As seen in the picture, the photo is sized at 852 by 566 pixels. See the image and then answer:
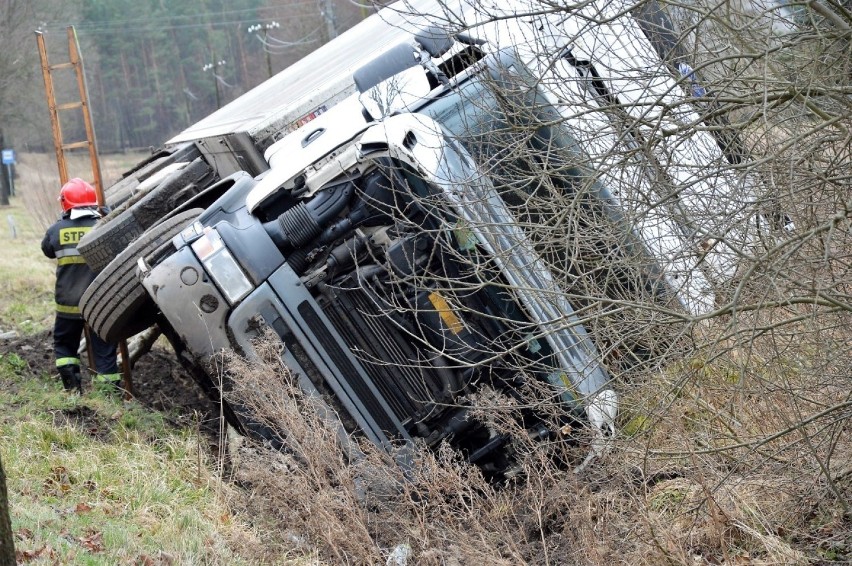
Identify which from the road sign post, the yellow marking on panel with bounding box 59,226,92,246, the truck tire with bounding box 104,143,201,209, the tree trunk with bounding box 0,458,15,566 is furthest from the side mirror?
the road sign post

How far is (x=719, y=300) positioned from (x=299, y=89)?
494cm

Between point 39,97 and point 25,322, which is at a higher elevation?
point 39,97

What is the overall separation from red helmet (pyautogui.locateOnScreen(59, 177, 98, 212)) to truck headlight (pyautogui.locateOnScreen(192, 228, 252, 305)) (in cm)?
309

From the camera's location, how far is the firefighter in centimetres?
793

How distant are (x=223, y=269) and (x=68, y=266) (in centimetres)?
301

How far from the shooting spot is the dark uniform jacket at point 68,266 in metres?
7.99

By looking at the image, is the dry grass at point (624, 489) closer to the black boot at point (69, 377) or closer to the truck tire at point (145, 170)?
the black boot at point (69, 377)

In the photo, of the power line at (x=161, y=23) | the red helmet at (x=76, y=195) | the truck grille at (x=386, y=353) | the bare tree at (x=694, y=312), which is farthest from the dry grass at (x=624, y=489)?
the power line at (x=161, y=23)

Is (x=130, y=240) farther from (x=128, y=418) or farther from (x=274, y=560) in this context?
(x=274, y=560)

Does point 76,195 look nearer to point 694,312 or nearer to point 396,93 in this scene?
point 396,93

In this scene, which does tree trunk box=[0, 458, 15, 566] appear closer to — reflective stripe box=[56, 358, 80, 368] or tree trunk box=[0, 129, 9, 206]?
reflective stripe box=[56, 358, 80, 368]

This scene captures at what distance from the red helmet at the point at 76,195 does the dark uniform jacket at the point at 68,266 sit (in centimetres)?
16

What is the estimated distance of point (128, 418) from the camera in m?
6.93

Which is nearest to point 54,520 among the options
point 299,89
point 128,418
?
point 128,418
